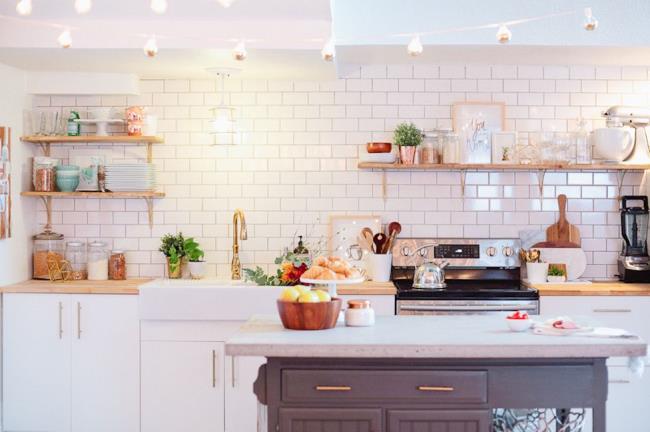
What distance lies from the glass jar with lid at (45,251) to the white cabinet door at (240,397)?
1.57 metres

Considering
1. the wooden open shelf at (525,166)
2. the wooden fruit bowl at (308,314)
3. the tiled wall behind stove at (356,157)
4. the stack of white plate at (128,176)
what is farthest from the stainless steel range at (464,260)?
the wooden fruit bowl at (308,314)

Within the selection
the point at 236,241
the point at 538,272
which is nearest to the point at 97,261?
the point at 236,241

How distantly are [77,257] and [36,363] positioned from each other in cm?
90

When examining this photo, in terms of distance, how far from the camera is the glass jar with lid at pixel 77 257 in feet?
21.1

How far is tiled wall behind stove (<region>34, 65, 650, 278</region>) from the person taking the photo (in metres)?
6.38

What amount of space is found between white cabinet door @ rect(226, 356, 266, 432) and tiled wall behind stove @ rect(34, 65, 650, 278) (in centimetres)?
95

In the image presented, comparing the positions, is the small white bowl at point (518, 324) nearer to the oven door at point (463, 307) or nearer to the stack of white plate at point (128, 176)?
the oven door at point (463, 307)

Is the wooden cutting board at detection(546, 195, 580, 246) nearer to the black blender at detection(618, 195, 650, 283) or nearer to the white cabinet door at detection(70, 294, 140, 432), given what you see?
the black blender at detection(618, 195, 650, 283)

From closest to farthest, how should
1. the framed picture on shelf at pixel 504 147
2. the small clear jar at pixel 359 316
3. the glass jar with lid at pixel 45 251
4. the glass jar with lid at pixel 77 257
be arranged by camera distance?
1. the small clear jar at pixel 359 316
2. the framed picture on shelf at pixel 504 147
3. the glass jar with lid at pixel 45 251
4. the glass jar with lid at pixel 77 257

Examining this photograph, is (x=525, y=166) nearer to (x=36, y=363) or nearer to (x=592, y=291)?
(x=592, y=291)

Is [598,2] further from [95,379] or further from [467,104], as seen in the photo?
[95,379]

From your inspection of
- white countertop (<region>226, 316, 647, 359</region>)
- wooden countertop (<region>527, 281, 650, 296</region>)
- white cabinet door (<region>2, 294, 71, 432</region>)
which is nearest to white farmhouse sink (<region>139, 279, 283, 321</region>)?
white cabinet door (<region>2, 294, 71, 432</region>)

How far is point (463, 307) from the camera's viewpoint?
18.6 ft

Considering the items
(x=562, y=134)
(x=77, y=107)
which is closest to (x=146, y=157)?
(x=77, y=107)
